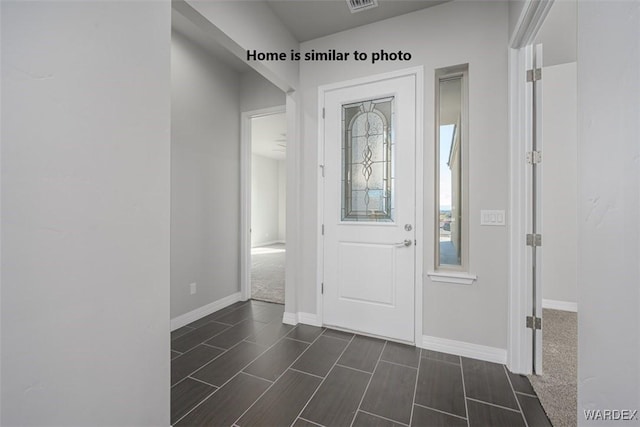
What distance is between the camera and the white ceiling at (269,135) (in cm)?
555

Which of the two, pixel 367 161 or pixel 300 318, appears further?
pixel 300 318

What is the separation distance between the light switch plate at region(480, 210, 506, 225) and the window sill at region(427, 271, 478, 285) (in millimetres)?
436

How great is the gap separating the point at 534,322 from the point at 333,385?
4.84 ft

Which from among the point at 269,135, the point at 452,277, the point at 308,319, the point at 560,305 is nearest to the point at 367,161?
the point at 452,277

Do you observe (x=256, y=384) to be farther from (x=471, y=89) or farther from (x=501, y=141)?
(x=471, y=89)

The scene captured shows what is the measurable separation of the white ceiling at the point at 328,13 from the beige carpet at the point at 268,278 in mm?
3068

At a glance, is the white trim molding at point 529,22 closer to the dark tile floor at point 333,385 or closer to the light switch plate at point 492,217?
the light switch plate at point 492,217

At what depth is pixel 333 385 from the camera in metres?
1.82

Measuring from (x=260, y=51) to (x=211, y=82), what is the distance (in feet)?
3.87

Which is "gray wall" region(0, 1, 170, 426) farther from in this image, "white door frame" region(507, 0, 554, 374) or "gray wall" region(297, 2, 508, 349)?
"white door frame" region(507, 0, 554, 374)

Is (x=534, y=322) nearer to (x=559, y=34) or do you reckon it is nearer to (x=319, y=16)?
(x=559, y=34)

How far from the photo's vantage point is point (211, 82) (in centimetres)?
318

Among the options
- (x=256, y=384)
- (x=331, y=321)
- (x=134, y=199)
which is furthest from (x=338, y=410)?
(x=134, y=199)

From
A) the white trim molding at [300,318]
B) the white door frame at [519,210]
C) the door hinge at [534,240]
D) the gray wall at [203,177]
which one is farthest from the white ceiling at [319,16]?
the white trim molding at [300,318]
